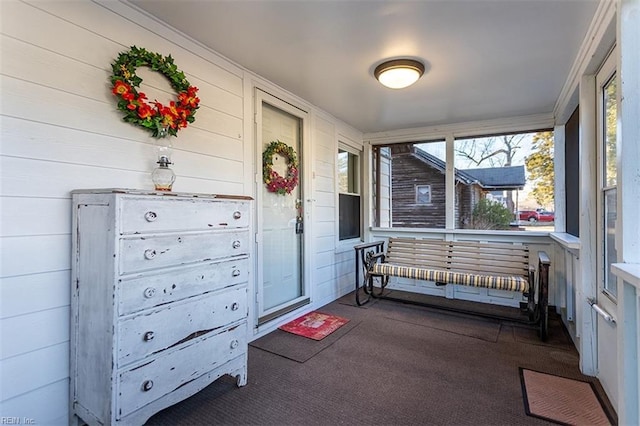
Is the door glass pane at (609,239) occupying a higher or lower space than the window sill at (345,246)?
higher

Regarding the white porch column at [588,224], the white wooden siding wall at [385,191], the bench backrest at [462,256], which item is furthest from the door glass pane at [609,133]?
the white wooden siding wall at [385,191]

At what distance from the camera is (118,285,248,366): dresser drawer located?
4.65ft

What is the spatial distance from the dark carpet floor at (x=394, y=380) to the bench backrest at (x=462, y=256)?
635 millimetres

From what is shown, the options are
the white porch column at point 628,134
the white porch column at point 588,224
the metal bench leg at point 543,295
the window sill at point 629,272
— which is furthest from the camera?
the metal bench leg at point 543,295

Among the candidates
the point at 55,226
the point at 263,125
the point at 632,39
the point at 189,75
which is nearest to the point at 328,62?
the point at 263,125

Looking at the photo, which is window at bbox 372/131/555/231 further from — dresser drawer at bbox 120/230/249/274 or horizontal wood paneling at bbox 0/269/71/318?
horizontal wood paneling at bbox 0/269/71/318

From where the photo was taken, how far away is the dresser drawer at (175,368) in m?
1.42

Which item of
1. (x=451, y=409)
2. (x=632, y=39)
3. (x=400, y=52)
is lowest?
(x=451, y=409)

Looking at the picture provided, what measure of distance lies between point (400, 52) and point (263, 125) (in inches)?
53.0

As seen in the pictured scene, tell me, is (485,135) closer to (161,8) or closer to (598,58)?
(598,58)

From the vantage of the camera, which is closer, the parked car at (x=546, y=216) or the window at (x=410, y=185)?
the parked car at (x=546, y=216)

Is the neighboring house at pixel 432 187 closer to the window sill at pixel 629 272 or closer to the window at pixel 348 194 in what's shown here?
the window at pixel 348 194

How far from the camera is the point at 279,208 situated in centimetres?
307

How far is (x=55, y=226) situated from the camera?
152 centimetres
